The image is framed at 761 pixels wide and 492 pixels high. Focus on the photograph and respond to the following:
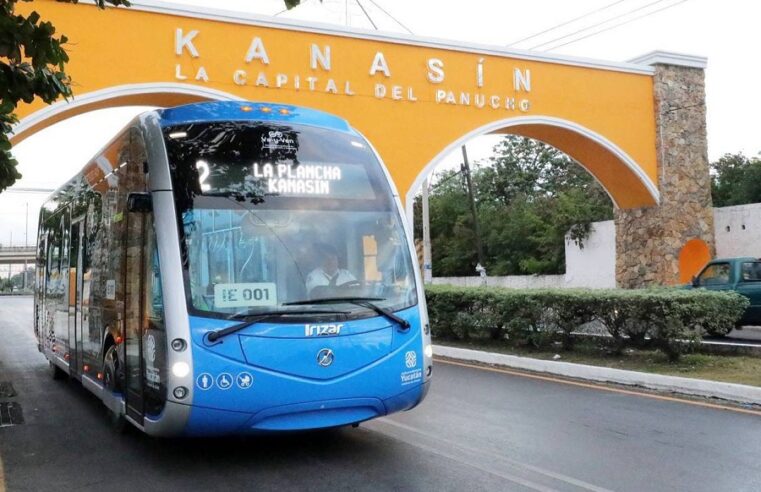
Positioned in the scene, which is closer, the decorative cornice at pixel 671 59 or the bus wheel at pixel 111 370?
the bus wheel at pixel 111 370

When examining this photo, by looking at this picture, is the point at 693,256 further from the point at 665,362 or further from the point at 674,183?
the point at 665,362

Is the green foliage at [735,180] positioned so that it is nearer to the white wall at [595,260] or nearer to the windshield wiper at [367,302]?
the white wall at [595,260]

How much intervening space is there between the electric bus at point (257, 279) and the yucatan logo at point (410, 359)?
13mm

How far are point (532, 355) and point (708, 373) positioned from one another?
9.50ft

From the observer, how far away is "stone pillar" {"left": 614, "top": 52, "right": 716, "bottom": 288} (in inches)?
779

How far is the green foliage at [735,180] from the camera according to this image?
1025 inches

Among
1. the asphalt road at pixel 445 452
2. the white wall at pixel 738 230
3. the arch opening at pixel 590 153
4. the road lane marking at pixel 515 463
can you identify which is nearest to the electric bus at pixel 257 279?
the asphalt road at pixel 445 452

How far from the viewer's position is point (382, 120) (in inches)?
655

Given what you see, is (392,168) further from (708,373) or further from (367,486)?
(367,486)

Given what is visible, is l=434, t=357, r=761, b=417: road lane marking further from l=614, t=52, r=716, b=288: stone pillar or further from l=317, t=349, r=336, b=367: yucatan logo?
l=614, t=52, r=716, b=288: stone pillar

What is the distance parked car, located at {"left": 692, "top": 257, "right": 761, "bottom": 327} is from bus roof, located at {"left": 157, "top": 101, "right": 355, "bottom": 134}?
1101 centimetres

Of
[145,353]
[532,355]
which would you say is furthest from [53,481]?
[532,355]

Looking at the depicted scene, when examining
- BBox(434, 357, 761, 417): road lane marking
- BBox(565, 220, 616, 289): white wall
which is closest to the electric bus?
BBox(434, 357, 761, 417): road lane marking

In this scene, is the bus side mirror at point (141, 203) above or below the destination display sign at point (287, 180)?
below
